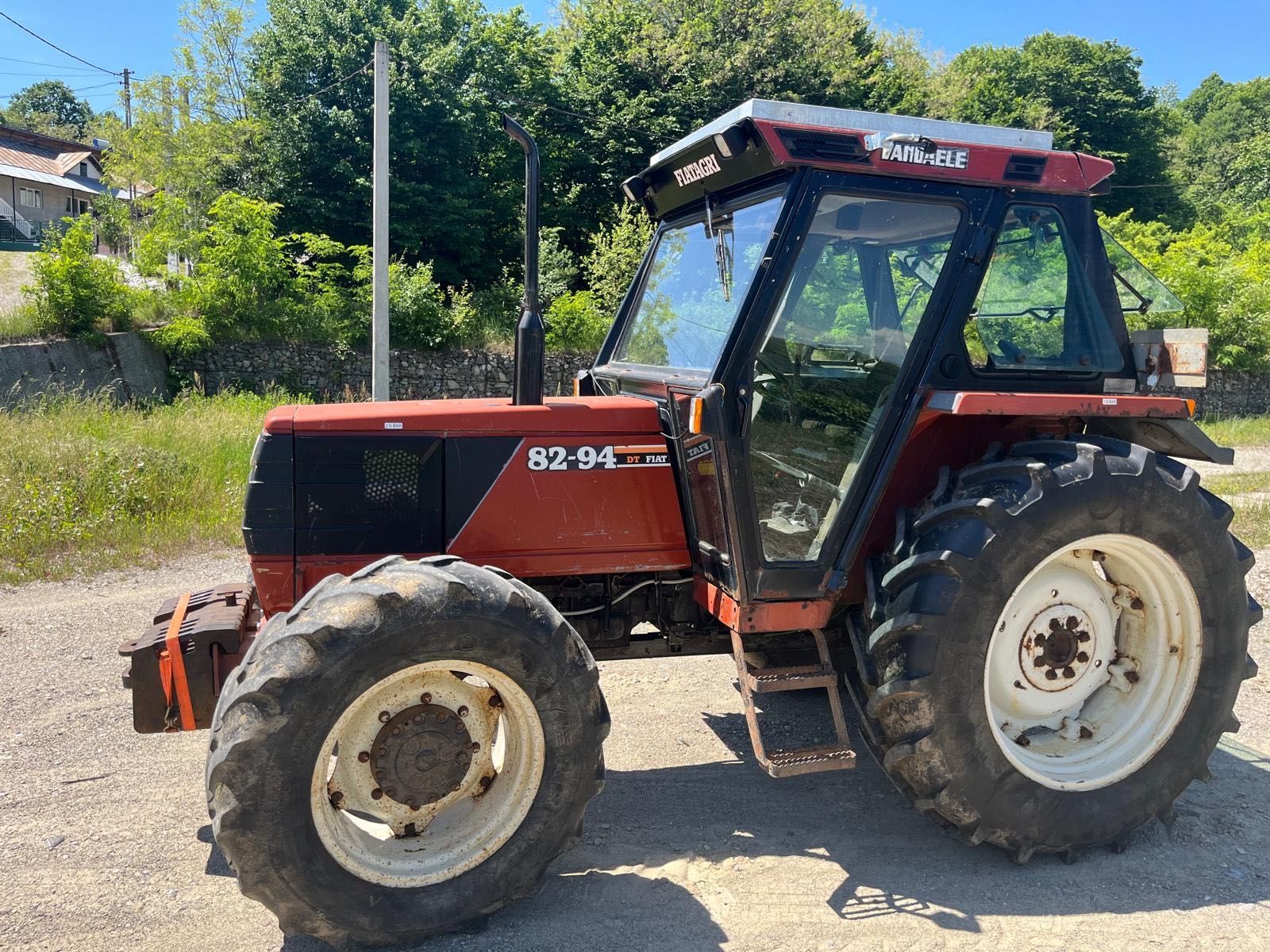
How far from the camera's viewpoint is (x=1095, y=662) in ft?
11.9

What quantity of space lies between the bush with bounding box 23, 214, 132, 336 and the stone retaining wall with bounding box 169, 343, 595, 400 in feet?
6.63

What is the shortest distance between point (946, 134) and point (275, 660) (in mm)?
2923

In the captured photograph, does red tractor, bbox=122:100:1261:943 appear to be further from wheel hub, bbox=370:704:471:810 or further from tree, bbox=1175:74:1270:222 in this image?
tree, bbox=1175:74:1270:222

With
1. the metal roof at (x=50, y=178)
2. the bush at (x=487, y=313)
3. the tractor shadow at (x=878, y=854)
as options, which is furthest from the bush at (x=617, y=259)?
the metal roof at (x=50, y=178)

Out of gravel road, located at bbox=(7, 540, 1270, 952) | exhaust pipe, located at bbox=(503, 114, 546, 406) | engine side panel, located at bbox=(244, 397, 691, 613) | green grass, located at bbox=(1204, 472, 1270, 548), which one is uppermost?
exhaust pipe, located at bbox=(503, 114, 546, 406)

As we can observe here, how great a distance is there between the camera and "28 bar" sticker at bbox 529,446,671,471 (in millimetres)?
3418

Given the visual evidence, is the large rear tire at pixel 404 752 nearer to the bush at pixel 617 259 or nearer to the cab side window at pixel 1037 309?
the cab side window at pixel 1037 309

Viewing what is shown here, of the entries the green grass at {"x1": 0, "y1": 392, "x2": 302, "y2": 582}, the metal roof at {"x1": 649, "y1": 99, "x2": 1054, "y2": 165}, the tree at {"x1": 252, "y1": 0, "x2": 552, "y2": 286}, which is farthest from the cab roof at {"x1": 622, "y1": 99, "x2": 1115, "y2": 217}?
the tree at {"x1": 252, "y1": 0, "x2": 552, "y2": 286}

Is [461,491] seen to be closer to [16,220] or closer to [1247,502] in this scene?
[1247,502]

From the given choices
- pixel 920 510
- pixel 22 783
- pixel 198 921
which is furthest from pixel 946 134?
pixel 22 783

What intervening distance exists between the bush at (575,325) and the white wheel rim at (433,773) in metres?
16.5

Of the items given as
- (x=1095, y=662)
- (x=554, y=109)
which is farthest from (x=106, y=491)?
(x=554, y=109)

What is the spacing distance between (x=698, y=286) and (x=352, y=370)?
1580 centimetres

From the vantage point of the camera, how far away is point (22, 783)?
379cm
